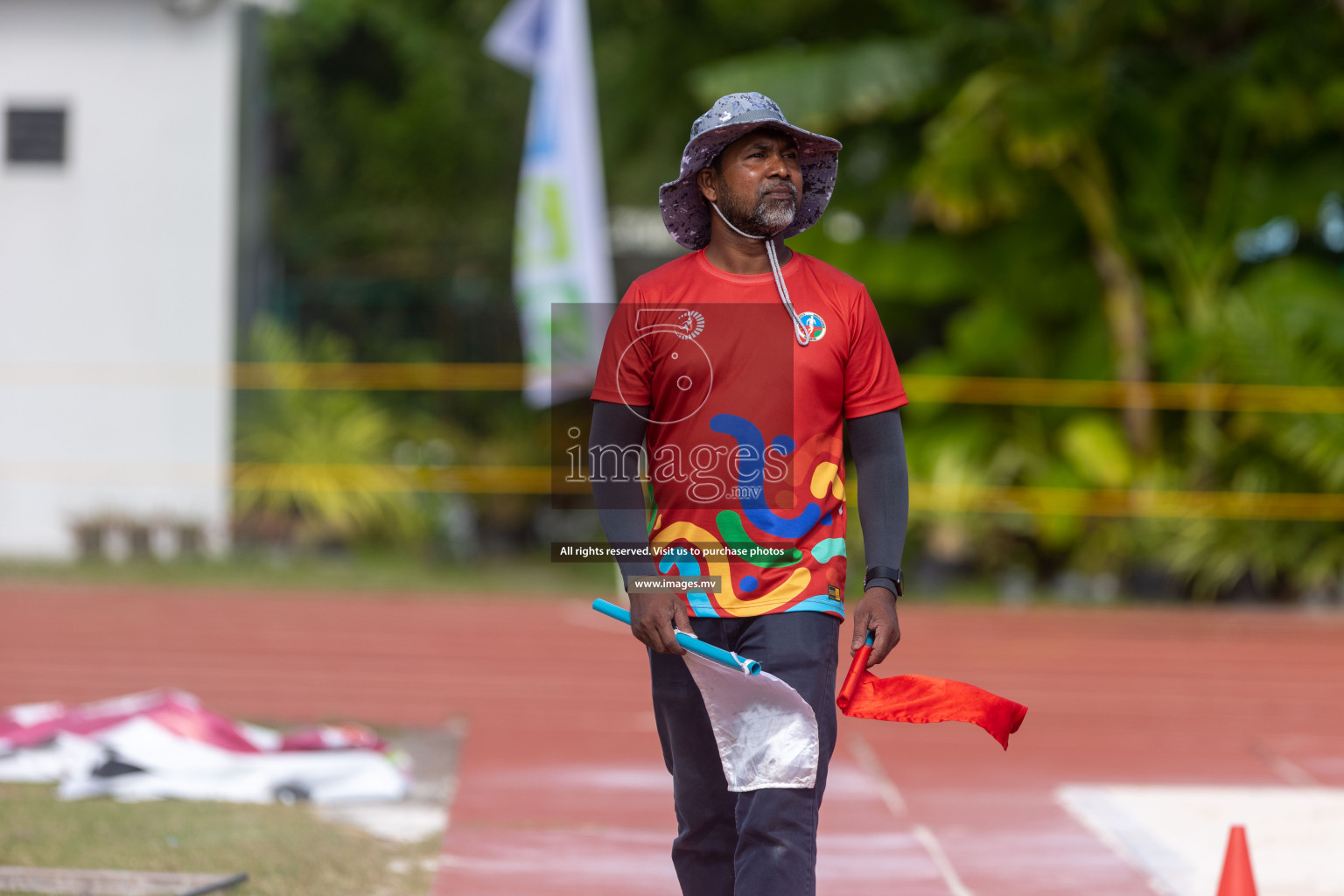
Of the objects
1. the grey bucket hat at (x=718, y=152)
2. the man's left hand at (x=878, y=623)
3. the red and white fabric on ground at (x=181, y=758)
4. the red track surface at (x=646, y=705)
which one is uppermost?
the grey bucket hat at (x=718, y=152)

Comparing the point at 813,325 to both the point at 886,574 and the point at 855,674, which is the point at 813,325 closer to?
the point at 886,574

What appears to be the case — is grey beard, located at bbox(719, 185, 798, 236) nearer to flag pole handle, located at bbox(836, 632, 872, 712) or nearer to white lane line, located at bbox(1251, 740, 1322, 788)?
flag pole handle, located at bbox(836, 632, 872, 712)

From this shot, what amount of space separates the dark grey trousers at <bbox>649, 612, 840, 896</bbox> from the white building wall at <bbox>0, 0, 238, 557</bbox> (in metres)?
11.9

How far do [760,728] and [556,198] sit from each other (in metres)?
9.72

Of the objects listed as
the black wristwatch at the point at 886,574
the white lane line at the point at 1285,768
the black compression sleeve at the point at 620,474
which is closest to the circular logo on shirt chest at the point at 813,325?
the black compression sleeve at the point at 620,474

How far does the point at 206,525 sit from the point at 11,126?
3977 mm

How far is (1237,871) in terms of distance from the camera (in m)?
4.02

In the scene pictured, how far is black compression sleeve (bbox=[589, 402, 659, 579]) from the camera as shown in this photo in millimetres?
3432

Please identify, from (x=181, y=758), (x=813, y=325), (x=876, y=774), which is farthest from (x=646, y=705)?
(x=813, y=325)

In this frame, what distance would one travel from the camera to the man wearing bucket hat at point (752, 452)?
339 cm

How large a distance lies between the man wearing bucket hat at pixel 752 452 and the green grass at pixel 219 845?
173 cm

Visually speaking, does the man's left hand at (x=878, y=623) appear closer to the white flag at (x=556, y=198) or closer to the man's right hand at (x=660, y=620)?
the man's right hand at (x=660, y=620)

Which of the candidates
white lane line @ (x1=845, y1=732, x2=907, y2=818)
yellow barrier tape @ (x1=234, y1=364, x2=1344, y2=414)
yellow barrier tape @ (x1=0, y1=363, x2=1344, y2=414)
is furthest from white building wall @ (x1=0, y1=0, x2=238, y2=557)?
white lane line @ (x1=845, y1=732, x2=907, y2=818)

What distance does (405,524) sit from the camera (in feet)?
49.3
